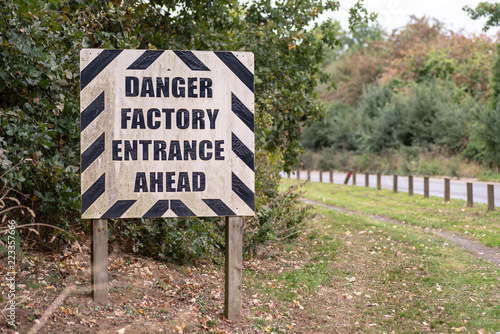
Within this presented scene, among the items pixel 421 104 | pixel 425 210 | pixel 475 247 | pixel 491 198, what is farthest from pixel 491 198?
pixel 421 104

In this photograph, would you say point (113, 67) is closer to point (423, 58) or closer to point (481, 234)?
point (481, 234)

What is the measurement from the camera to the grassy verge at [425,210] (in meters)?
10.8

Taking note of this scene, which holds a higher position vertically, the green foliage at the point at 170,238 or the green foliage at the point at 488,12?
the green foliage at the point at 488,12

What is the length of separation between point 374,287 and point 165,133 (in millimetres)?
3771

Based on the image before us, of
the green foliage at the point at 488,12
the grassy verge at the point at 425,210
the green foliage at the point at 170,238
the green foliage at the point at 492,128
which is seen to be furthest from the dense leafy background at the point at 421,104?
the green foliage at the point at 170,238

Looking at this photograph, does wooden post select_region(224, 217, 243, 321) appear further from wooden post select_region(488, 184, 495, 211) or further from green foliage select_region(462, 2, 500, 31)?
green foliage select_region(462, 2, 500, 31)

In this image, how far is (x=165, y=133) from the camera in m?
4.41

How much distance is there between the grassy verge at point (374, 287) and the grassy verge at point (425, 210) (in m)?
1.53

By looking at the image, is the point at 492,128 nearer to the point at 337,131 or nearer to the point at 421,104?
the point at 421,104

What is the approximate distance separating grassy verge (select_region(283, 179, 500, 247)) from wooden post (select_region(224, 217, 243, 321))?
644cm

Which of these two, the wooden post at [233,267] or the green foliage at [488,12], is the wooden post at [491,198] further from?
the wooden post at [233,267]

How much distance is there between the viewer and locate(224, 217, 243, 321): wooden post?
181 inches

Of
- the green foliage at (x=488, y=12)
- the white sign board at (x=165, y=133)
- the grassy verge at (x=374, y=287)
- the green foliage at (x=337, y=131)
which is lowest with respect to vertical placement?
the grassy verge at (x=374, y=287)

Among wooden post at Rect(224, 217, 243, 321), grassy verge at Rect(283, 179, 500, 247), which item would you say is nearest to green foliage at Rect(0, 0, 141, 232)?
wooden post at Rect(224, 217, 243, 321)
